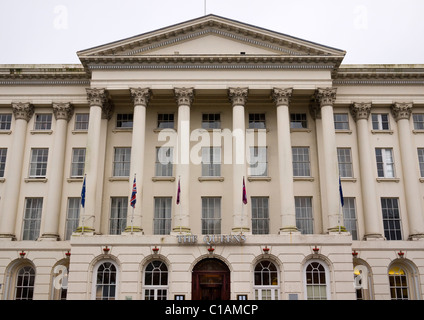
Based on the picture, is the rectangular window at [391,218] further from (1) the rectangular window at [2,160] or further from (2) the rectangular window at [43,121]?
(1) the rectangular window at [2,160]

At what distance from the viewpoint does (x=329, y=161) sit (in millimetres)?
32438

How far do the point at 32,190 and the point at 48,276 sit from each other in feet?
21.8

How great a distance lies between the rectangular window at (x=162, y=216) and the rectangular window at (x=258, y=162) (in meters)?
6.51

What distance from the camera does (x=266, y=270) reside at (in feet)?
100

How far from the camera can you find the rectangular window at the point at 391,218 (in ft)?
114

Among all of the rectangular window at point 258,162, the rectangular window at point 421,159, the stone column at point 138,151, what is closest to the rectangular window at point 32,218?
the stone column at point 138,151

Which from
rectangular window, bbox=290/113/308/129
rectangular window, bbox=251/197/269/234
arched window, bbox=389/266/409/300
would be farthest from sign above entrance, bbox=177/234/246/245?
arched window, bbox=389/266/409/300

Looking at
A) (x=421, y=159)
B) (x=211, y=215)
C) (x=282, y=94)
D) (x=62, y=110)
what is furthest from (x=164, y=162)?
(x=421, y=159)

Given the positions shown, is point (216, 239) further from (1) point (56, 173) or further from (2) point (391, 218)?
(2) point (391, 218)

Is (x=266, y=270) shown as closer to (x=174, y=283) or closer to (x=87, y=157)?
(x=174, y=283)

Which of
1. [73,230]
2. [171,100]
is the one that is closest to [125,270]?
[73,230]

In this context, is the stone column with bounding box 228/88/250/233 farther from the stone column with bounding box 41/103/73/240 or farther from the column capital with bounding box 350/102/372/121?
the stone column with bounding box 41/103/73/240

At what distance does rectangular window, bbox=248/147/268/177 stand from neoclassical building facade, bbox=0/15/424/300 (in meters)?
0.08
